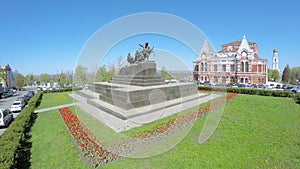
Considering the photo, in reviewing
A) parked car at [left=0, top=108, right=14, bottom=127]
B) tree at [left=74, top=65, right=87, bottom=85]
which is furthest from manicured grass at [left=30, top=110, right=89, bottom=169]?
tree at [left=74, top=65, right=87, bottom=85]

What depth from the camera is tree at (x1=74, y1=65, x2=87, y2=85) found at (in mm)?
43388

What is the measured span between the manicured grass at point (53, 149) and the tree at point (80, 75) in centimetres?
3783

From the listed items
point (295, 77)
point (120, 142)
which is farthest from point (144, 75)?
point (295, 77)

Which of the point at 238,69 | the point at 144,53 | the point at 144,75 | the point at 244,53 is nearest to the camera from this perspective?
the point at 144,75

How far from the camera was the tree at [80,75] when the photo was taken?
43.4 metres

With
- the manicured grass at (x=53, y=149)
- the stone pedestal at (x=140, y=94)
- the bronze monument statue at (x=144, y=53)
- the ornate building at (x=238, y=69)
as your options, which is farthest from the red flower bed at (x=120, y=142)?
the ornate building at (x=238, y=69)

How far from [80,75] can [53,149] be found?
4385 centimetres

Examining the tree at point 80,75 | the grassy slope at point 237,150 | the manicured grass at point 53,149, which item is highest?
the tree at point 80,75

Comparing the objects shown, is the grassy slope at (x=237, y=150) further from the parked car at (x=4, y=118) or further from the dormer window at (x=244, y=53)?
the dormer window at (x=244, y=53)

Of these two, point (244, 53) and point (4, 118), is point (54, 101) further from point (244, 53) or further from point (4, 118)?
point (244, 53)

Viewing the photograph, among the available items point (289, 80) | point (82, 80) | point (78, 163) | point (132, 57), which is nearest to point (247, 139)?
point (78, 163)

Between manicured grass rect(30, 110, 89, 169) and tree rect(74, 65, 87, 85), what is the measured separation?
37.8 meters

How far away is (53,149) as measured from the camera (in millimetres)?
5848

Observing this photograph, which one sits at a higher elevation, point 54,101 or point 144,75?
point 144,75
